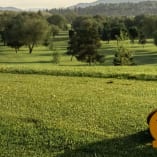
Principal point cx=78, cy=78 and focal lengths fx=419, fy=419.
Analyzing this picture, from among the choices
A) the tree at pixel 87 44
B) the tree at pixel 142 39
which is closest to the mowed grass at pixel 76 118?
the tree at pixel 87 44

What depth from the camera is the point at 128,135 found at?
891cm

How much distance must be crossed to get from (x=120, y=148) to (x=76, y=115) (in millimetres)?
2353

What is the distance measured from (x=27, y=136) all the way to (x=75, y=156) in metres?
1.49

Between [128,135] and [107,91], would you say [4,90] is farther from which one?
[128,135]

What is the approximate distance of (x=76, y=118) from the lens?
10188 millimetres

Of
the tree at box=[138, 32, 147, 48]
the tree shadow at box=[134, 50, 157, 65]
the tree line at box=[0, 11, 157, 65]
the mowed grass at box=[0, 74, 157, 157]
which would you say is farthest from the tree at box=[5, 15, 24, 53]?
the mowed grass at box=[0, 74, 157, 157]

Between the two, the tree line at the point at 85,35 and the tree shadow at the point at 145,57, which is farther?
the tree line at the point at 85,35

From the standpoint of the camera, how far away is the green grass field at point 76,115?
834 centimetres

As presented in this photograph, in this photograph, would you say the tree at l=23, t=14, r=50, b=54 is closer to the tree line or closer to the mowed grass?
the tree line

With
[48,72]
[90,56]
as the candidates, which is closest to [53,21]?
[90,56]

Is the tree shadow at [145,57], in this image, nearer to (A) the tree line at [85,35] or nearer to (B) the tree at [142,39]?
(A) the tree line at [85,35]

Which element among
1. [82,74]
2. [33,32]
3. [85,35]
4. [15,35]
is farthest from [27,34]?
[82,74]

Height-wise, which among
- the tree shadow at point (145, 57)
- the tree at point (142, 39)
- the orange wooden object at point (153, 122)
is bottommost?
the tree shadow at point (145, 57)

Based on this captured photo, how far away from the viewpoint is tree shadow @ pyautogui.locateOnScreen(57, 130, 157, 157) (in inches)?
315
